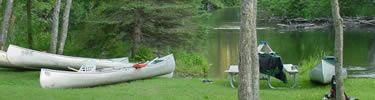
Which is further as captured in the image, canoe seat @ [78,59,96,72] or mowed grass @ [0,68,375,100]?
canoe seat @ [78,59,96,72]

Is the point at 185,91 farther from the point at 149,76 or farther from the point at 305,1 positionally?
the point at 305,1

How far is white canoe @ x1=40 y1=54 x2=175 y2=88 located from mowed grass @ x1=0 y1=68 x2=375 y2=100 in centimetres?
18

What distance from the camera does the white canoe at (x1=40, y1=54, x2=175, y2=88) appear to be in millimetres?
11016

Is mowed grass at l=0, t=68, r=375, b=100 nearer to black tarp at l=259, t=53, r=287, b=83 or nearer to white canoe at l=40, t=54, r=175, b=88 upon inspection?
white canoe at l=40, t=54, r=175, b=88

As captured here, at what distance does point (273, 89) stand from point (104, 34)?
31.4 feet

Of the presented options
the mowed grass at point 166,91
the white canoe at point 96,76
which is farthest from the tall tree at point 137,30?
the mowed grass at point 166,91

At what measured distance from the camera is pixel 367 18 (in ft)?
162

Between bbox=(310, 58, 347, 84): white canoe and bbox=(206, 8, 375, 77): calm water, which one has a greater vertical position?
bbox=(310, 58, 347, 84): white canoe

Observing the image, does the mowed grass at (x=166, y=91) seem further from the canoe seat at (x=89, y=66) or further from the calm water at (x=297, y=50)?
the calm water at (x=297, y=50)

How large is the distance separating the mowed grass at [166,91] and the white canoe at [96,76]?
18 cm

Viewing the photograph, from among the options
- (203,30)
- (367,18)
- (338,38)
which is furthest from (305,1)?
(338,38)

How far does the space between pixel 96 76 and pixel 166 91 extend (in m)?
2.02

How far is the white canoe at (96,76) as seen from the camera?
11.0 metres

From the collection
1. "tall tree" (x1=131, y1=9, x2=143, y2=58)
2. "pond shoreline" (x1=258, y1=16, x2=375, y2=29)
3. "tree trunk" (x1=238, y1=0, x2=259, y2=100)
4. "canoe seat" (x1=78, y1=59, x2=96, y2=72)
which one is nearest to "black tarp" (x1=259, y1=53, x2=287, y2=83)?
"tree trunk" (x1=238, y1=0, x2=259, y2=100)
